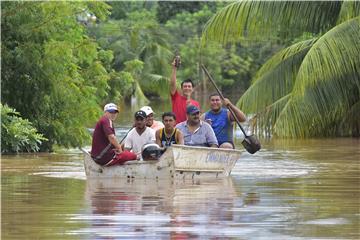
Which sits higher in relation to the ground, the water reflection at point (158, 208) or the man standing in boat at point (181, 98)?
the man standing in boat at point (181, 98)

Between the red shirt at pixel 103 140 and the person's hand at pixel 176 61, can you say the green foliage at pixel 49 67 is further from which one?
the red shirt at pixel 103 140

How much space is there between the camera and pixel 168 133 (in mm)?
16781

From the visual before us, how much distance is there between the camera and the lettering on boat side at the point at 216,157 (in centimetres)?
1653

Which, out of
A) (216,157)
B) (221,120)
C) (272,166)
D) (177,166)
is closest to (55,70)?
(272,166)

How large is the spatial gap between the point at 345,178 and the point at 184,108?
2780 mm

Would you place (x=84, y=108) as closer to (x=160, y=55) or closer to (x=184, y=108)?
(x=184, y=108)

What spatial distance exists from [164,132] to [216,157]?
0.86 metres

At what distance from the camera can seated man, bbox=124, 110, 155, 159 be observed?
673 inches

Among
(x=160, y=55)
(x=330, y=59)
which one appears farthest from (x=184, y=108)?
(x=160, y=55)

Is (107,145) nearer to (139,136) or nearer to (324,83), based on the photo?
(139,136)

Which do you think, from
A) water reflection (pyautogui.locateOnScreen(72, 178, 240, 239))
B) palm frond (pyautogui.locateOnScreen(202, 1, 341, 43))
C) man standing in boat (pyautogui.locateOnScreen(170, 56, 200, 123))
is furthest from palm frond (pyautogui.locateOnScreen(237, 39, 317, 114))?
water reflection (pyautogui.locateOnScreen(72, 178, 240, 239))

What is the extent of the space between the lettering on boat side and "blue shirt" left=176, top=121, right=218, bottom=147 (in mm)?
256

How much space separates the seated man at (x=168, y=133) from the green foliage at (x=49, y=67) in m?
6.64

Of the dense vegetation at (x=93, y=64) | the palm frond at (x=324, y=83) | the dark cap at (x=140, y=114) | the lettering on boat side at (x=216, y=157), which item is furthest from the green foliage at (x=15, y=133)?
the palm frond at (x=324, y=83)
